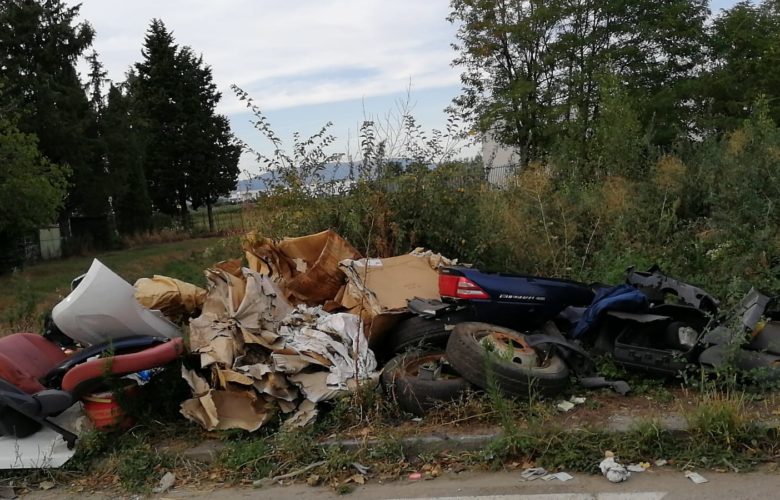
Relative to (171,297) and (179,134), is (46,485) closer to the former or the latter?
(171,297)

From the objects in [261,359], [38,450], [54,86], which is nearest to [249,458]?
[261,359]

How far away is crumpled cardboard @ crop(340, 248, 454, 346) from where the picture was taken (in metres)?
5.24

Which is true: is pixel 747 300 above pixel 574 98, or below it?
below

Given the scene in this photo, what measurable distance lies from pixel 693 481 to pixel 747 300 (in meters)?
1.95

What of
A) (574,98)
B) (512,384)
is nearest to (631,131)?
(512,384)

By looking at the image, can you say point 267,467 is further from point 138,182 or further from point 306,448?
point 138,182

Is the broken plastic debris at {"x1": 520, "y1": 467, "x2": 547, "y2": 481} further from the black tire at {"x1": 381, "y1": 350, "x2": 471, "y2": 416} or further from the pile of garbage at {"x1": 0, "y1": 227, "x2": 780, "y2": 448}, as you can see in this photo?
the black tire at {"x1": 381, "y1": 350, "x2": 471, "y2": 416}

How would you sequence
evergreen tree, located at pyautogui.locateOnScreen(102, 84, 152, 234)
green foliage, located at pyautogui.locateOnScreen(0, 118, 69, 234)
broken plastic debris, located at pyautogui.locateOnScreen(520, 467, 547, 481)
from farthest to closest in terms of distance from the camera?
evergreen tree, located at pyautogui.locateOnScreen(102, 84, 152, 234) → green foliage, located at pyautogui.locateOnScreen(0, 118, 69, 234) → broken plastic debris, located at pyautogui.locateOnScreen(520, 467, 547, 481)

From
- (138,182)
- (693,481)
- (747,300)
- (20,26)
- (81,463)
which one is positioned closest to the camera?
(693,481)

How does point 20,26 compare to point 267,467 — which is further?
point 20,26

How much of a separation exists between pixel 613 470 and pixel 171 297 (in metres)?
4.02

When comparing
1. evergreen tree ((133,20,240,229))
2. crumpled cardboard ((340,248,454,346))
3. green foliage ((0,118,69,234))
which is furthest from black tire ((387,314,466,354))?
evergreen tree ((133,20,240,229))

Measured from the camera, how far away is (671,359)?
4375mm

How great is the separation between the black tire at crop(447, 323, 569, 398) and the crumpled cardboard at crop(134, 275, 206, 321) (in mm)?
2528
